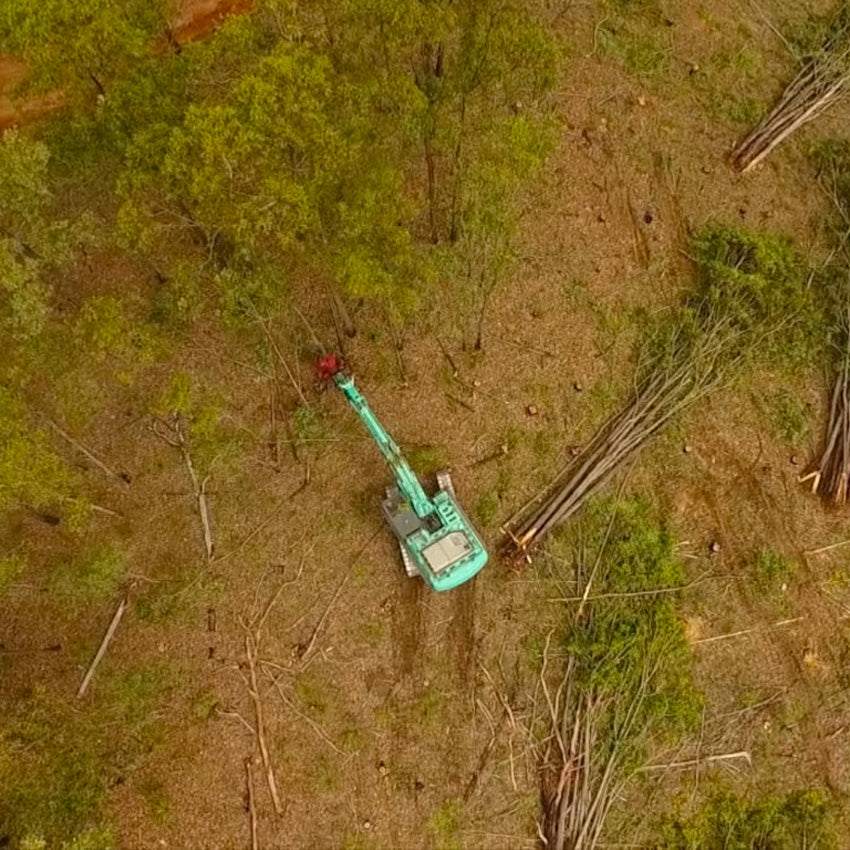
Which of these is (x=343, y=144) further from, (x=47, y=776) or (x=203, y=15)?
(x=47, y=776)

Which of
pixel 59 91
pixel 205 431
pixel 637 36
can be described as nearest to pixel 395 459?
pixel 205 431

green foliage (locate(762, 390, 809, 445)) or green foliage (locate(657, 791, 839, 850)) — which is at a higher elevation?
green foliage (locate(762, 390, 809, 445))

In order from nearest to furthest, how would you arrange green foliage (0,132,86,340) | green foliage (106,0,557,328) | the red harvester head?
green foliage (106,0,557,328)
green foliage (0,132,86,340)
the red harvester head

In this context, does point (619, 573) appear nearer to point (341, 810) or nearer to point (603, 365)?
point (603, 365)

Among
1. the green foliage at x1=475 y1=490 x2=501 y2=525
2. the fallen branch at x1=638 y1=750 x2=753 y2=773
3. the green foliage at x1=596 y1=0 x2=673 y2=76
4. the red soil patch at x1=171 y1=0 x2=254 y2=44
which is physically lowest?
the fallen branch at x1=638 y1=750 x2=753 y2=773

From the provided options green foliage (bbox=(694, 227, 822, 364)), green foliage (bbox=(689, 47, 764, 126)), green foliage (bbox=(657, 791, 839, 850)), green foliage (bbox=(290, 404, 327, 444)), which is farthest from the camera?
green foliage (bbox=(689, 47, 764, 126))

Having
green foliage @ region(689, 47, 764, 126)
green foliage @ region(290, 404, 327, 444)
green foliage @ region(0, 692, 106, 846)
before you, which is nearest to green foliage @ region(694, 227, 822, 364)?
green foliage @ region(689, 47, 764, 126)

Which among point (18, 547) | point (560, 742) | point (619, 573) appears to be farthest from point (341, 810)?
point (18, 547)

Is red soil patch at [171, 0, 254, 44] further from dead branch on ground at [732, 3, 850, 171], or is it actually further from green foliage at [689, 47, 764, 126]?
dead branch on ground at [732, 3, 850, 171]
